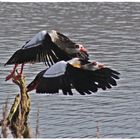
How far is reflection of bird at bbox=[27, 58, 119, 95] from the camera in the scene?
9.59ft

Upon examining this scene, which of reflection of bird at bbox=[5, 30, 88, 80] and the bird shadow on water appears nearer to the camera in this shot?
the bird shadow on water

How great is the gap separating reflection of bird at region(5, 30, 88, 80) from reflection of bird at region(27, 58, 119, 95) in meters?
0.16

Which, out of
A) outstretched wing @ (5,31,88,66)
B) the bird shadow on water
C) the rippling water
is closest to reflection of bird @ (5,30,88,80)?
outstretched wing @ (5,31,88,66)

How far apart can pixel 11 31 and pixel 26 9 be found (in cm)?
299

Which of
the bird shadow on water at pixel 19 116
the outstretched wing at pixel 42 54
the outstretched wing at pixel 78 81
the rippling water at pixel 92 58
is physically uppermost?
the outstretched wing at pixel 42 54

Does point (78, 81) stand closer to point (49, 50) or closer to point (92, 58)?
point (49, 50)

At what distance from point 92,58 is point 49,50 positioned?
43.3 feet

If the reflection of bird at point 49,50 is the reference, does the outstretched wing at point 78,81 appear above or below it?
below

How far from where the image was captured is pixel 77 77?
2998mm

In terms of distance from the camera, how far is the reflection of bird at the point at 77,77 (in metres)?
2.92

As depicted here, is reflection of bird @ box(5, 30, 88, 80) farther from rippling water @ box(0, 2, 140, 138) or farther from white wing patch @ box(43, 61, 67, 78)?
rippling water @ box(0, 2, 140, 138)

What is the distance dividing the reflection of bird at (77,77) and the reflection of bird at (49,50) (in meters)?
0.16

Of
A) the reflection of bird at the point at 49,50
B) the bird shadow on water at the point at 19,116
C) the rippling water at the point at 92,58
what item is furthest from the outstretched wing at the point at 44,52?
the rippling water at the point at 92,58

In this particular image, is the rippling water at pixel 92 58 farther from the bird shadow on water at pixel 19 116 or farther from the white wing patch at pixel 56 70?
the white wing patch at pixel 56 70
